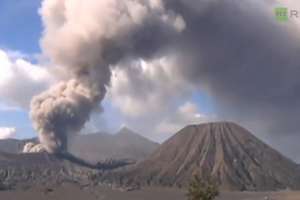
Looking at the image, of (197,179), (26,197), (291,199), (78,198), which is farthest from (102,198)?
(197,179)

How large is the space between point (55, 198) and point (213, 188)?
131982mm

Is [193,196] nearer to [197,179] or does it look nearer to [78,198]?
[197,179]

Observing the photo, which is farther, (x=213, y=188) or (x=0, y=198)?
(x=0, y=198)

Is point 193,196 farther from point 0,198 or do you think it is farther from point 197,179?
point 0,198

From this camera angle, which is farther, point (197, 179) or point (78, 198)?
point (78, 198)

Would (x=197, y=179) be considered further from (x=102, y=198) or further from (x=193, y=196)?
(x=102, y=198)

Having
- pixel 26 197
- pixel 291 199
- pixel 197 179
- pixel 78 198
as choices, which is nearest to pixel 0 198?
pixel 26 197

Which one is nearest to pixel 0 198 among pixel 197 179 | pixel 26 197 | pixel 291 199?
pixel 26 197

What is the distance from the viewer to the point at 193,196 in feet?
243

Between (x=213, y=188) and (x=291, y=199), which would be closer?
(x=213, y=188)

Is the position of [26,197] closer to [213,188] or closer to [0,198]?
[0,198]

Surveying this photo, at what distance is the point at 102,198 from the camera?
7864 inches

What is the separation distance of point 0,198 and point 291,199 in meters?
104

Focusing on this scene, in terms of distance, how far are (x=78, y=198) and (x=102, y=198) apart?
865 cm
